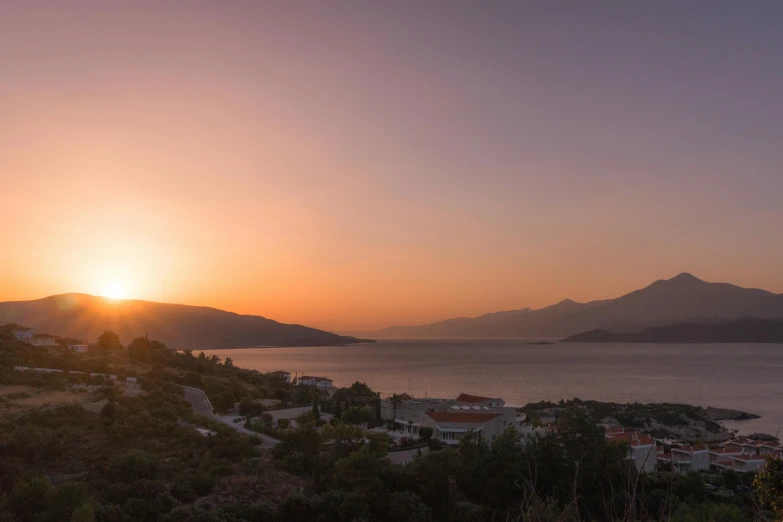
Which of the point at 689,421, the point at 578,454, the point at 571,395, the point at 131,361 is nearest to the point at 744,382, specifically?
the point at 571,395

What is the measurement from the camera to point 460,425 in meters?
29.0

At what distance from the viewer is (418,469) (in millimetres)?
17344

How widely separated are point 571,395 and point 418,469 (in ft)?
178

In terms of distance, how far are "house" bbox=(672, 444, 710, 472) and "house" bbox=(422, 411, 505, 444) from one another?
8.90 meters

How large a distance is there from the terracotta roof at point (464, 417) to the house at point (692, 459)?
30.5 ft

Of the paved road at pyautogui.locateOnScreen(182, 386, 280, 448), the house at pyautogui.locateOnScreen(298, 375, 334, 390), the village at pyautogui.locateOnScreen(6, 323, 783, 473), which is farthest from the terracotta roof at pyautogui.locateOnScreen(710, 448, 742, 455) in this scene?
the house at pyautogui.locateOnScreen(298, 375, 334, 390)

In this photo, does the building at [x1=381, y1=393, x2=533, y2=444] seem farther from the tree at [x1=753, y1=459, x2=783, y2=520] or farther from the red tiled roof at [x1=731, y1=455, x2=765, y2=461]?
the tree at [x1=753, y1=459, x2=783, y2=520]

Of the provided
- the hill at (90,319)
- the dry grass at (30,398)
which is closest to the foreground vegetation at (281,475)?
the dry grass at (30,398)

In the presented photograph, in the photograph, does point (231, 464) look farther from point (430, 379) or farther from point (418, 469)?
point (430, 379)

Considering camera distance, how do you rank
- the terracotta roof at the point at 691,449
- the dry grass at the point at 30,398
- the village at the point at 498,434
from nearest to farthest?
the dry grass at the point at 30,398 < the village at the point at 498,434 < the terracotta roof at the point at 691,449

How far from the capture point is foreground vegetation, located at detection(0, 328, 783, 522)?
1360 cm

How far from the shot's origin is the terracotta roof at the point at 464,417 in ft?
96.6

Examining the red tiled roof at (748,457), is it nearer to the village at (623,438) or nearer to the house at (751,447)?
the village at (623,438)

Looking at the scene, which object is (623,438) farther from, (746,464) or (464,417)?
(464,417)
